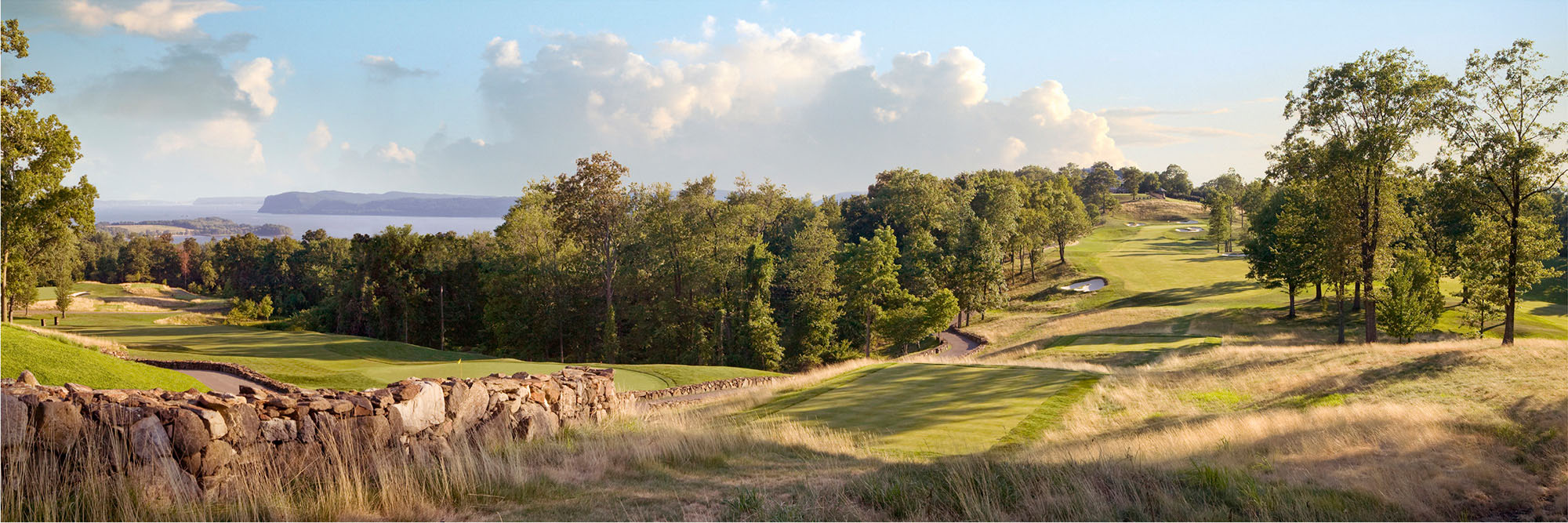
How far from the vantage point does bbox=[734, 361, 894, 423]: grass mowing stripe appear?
51.5 ft

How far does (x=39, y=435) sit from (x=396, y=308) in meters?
51.3

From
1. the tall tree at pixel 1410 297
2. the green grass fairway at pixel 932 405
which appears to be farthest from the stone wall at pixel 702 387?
the tall tree at pixel 1410 297

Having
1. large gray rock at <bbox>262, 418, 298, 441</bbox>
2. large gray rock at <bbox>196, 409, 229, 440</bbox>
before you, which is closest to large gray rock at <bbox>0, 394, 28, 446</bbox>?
large gray rock at <bbox>196, 409, 229, 440</bbox>

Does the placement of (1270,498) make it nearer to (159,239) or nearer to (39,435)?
(39,435)

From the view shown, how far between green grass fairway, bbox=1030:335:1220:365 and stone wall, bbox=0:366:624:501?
23.8 m

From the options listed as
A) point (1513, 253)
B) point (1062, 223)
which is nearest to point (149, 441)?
point (1513, 253)

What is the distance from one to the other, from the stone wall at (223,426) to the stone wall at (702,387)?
1135 centimetres

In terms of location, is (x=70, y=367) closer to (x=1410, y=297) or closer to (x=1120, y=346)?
(x=1120, y=346)

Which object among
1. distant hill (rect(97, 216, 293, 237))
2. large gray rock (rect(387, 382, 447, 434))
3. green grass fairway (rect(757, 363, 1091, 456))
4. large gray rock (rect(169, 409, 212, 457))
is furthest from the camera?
distant hill (rect(97, 216, 293, 237))

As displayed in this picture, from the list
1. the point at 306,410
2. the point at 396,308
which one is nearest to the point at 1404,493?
the point at 306,410

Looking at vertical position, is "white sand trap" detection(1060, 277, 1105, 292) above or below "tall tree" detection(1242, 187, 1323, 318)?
below

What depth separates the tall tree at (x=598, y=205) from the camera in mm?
44094

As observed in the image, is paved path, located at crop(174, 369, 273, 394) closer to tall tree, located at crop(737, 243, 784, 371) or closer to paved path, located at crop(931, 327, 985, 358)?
paved path, located at crop(931, 327, 985, 358)

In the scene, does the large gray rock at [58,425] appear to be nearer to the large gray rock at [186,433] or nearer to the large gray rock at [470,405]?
the large gray rock at [186,433]
